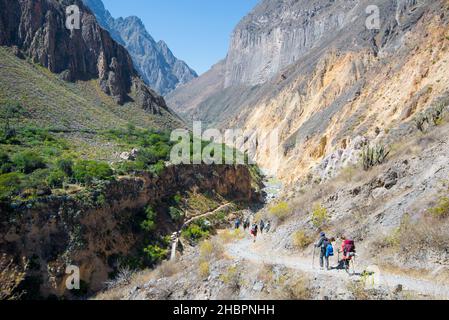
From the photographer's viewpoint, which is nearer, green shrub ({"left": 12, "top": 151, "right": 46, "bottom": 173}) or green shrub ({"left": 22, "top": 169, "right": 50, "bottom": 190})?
green shrub ({"left": 22, "top": 169, "right": 50, "bottom": 190})

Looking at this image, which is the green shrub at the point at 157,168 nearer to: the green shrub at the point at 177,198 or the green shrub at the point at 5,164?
the green shrub at the point at 177,198

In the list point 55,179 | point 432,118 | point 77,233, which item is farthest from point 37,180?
point 432,118

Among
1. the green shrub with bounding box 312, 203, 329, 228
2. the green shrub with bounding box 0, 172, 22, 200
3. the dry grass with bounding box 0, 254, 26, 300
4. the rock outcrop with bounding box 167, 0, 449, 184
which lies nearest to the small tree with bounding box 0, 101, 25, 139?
the green shrub with bounding box 0, 172, 22, 200

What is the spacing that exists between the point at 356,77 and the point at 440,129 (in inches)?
1319

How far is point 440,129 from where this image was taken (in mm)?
14859

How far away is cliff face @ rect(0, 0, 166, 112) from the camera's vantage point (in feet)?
167

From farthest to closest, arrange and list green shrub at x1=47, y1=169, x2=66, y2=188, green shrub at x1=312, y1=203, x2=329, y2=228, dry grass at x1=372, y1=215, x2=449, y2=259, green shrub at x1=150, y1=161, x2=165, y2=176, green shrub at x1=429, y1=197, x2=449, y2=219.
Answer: green shrub at x1=150, y1=161, x2=165, y2=176, green shrub at x1=47, y1=169, x2=66, y2=188, green shrub at x1=312, y1=203, x2=329, y2=228, green shrub at x1=429, y1=197, x2=449, y2=219, dry grass at x1=372, y1=215, x2=449, y2=259

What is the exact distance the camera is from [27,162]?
21688 mm

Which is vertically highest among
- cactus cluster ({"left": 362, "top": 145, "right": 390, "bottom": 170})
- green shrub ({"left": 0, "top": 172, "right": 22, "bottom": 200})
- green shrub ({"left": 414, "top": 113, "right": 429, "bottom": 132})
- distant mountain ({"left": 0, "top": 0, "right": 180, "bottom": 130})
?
distant mountain ({"left": 0, "top": 0, "right": 180, "bottom": 130})

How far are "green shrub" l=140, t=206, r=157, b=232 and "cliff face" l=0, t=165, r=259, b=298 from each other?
0.34 meters

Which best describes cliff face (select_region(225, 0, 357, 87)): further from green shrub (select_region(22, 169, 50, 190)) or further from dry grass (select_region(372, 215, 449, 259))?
dry grass (select_region(372, 215, 449, 259))

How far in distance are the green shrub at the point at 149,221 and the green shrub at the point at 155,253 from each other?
119cm
